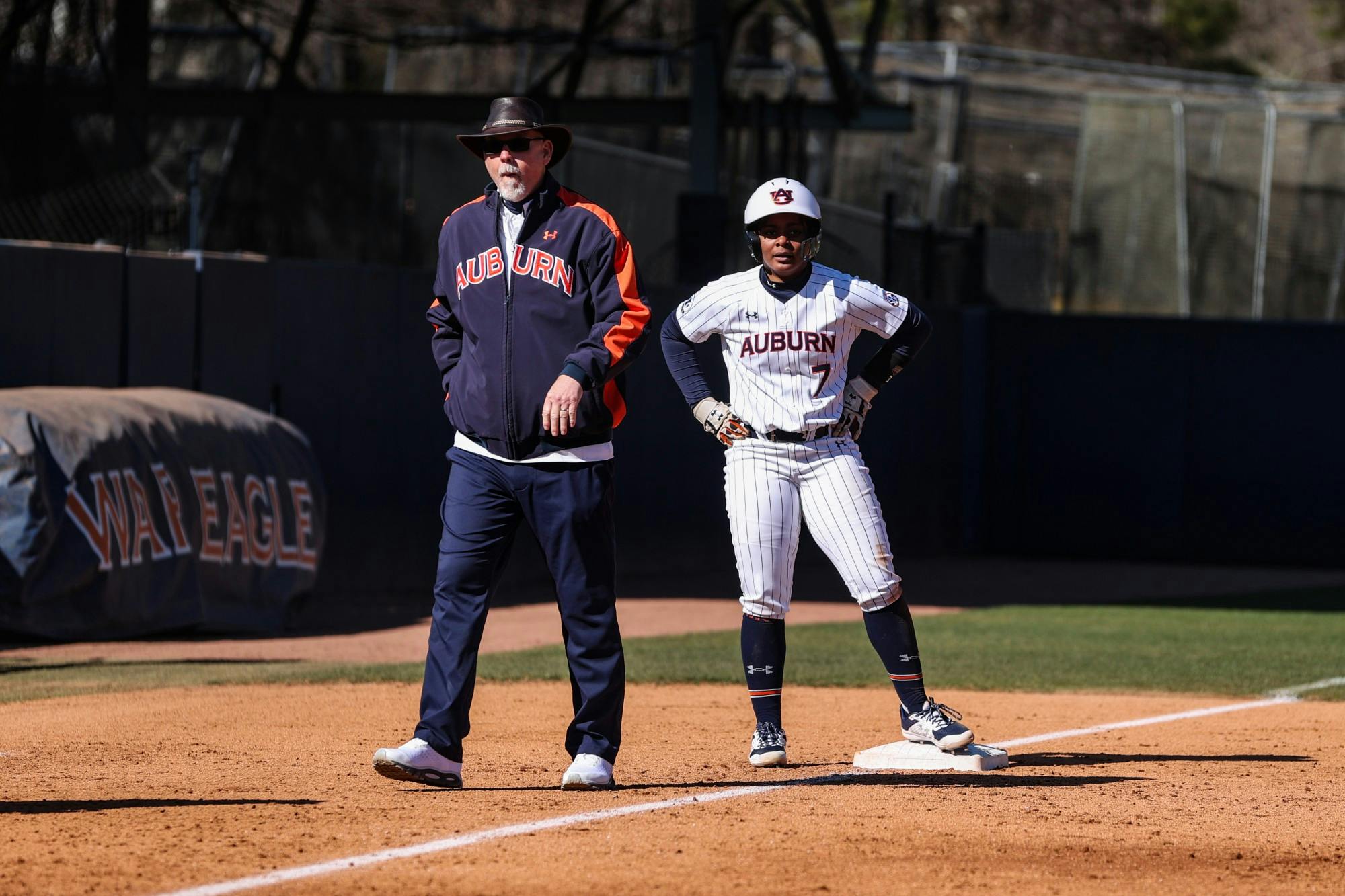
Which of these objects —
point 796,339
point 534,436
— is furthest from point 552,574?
point 796,339

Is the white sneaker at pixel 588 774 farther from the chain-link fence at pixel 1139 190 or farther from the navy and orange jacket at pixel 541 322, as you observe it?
the chain-link fence at pixel 1139 190

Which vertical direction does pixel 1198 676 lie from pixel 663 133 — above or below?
below

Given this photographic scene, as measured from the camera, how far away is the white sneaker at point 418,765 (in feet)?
18.7

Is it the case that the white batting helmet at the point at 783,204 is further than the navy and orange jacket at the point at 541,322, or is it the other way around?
the white batting helmet at the point at 783,204

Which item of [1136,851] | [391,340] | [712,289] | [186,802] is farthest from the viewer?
[391,340]

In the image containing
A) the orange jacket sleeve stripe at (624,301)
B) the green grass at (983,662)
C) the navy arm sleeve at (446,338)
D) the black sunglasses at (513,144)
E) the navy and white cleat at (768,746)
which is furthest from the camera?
the green grass at (983,662)

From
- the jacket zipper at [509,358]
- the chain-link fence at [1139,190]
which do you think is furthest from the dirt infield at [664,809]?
the chain-link fence at [1139,190]

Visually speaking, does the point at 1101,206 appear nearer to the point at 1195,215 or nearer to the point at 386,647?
the point at 1195,215

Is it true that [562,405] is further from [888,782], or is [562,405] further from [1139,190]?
[1139,190]

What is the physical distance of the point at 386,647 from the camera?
38.2 ft

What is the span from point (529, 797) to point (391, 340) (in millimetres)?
9064

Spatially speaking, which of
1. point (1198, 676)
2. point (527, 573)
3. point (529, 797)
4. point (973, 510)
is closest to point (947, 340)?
point (973, 510)

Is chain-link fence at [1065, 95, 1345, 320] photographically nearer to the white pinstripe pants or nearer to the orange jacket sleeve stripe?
the white pinstripe pants

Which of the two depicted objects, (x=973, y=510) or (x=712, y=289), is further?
(x=973, y=510)
